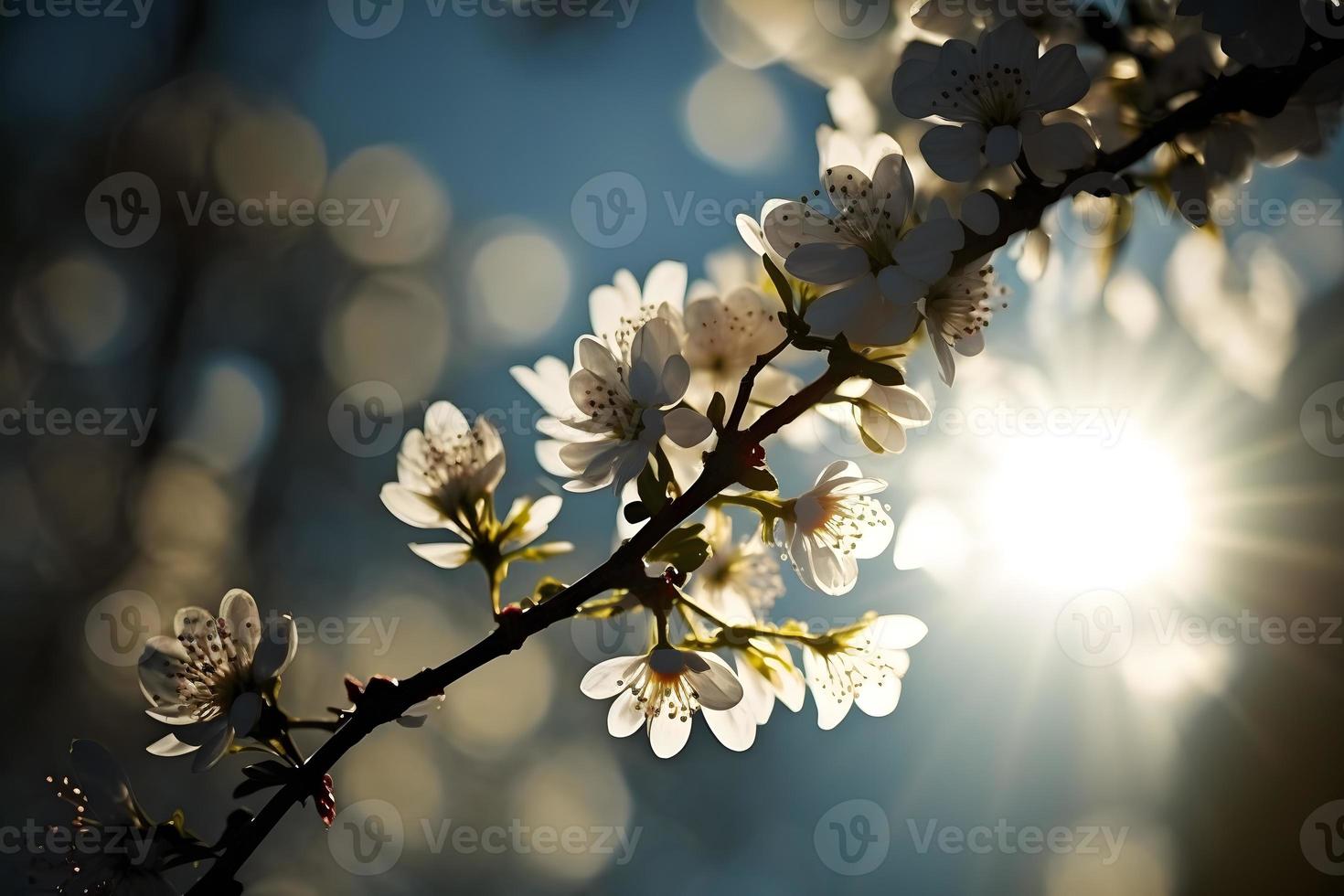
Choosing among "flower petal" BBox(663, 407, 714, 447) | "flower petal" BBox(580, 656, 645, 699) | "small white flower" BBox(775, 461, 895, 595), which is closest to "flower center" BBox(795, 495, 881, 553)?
"small white flower" BBox(775, 461, 895, 595)

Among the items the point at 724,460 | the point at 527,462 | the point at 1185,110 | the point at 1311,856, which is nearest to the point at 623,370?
the point at 724,460

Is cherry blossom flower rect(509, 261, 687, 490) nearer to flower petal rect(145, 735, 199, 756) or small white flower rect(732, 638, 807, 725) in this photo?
small white flower rect(732, 638, 807, 725)

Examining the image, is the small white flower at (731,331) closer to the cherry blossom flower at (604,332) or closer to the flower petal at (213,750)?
the cherry blossom flower at (604,332)

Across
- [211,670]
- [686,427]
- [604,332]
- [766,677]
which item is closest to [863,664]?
[766,677]

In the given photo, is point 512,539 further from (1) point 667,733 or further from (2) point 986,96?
(2) point 986,96

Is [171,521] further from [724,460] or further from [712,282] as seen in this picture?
[724,460]

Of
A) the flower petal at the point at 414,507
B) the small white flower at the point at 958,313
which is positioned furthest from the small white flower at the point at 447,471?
the small white flower at the point at 958,313

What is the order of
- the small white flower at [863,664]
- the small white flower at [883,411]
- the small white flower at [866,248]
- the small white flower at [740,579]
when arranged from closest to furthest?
the small white flower at [866,248]
the small white flower at [883,411]
the small white flower at [863,664]
the small white flower at [740,579]
